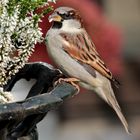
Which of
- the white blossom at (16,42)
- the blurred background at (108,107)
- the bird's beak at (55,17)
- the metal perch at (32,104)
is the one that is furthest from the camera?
the blurred background at (108,107)

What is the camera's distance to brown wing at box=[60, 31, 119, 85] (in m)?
2.94

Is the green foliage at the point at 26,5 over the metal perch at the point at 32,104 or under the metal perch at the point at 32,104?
over

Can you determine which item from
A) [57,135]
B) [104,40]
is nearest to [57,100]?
[104,40]

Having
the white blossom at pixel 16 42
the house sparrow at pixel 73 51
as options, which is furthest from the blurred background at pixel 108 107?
the white blossom at pixel 16 42

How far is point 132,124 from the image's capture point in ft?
23.4

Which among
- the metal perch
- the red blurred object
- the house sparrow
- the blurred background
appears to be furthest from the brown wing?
the blurred background

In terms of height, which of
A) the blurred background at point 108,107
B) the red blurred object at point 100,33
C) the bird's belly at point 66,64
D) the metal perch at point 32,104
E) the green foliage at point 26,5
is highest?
the green foliage at point 26,5

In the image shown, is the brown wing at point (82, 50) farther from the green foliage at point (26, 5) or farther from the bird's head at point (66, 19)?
the green foliage at point (26, 5)

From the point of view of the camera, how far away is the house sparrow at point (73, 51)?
2.93 m

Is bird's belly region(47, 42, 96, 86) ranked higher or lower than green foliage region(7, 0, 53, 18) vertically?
lower

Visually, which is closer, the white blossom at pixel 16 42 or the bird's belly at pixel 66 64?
the white blossom at pixel 16 42

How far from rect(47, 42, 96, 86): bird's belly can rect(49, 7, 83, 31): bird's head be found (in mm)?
93

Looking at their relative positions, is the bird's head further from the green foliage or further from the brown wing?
the green foliage

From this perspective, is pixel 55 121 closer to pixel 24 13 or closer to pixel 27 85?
pixel 27 85
